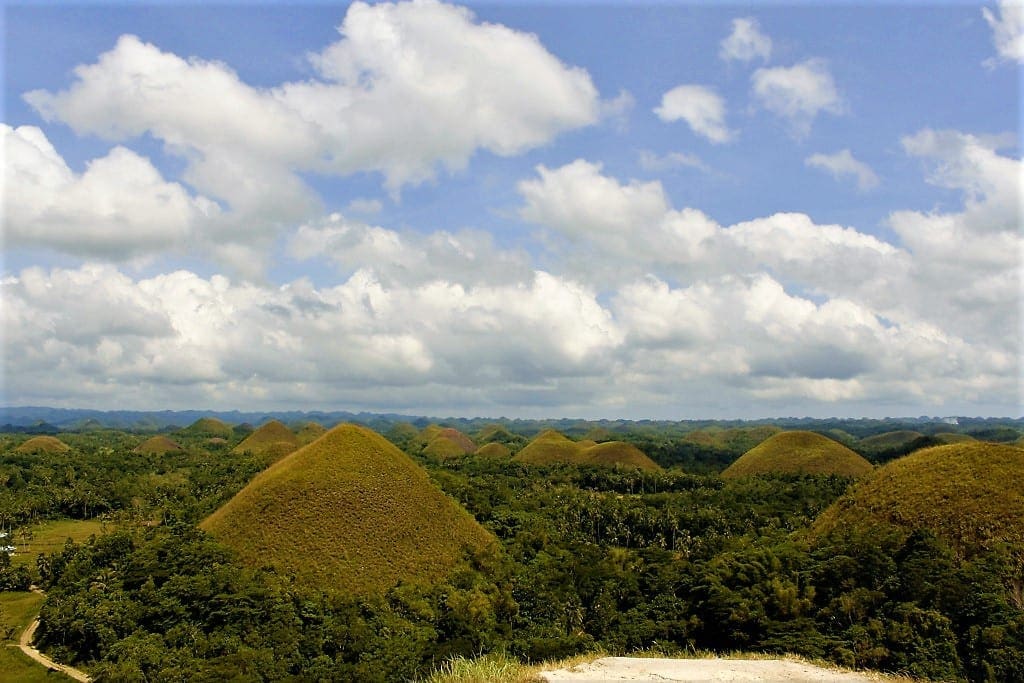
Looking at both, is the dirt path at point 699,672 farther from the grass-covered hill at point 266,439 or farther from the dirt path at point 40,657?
the grass-covered hill at point 266,439

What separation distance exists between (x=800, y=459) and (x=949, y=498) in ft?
155

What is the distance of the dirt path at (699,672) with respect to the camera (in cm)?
1239

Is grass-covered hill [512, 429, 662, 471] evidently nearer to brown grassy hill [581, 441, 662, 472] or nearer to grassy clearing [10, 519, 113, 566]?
brown grassy hill [581, 441, 662, 472]

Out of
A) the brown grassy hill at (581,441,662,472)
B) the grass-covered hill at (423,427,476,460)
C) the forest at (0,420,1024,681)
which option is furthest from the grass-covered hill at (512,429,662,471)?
the forest at (0,420,1024,681)

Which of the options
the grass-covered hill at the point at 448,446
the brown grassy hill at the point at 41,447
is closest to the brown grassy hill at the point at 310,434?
the grass-covered hill at the point at 448,446

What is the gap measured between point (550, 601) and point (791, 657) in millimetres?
19189

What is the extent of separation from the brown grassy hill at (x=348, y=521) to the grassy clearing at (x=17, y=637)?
1016 centimetres

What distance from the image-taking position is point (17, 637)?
35375mm

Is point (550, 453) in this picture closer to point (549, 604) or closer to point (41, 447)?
point (549, 604)

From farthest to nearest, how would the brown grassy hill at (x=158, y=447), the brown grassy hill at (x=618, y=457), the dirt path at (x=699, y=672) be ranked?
the brown grassy hill at (x=158, y=447), the brown grassy hill at (x=618, y=457), the dirt path at (x=699, y=672)

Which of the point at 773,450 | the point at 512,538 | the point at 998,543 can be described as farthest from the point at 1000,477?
the point at 773,450

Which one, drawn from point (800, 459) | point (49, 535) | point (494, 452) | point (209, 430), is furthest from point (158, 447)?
point (800, 459)

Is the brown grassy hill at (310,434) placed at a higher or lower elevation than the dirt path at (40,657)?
higher

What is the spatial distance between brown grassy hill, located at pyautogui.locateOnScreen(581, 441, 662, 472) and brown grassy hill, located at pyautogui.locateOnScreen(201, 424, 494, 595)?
46149mm
